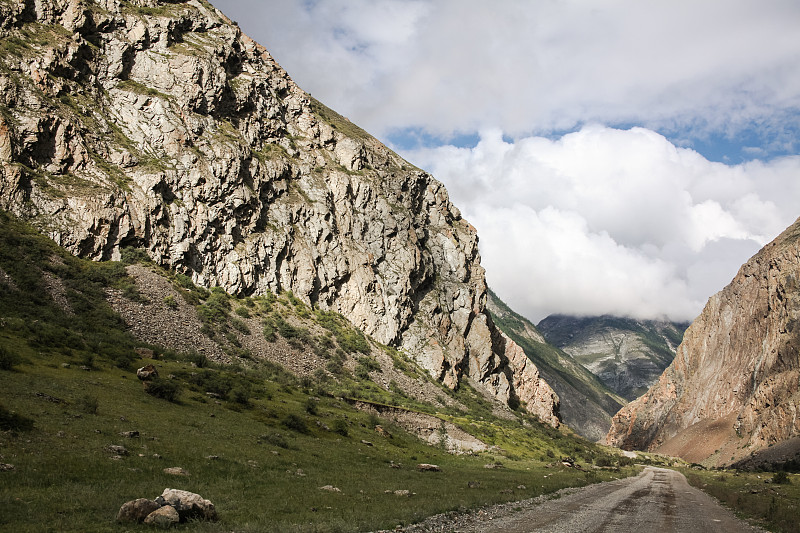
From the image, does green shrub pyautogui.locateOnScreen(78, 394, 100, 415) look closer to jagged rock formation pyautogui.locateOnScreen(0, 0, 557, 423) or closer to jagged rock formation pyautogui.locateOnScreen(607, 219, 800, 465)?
jagged rock formation pyautogui.locateOnScreen(0, 0, 557, 423)

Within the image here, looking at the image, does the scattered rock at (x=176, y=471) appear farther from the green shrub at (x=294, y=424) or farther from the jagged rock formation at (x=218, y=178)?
the jagged rock formation at (x=218, y=178)

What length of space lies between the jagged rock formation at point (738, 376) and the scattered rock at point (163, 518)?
129885mm

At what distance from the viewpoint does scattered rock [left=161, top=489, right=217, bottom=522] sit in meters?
15.4

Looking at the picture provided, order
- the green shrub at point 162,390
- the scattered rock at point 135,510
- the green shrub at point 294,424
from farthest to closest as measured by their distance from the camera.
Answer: the green shrub at point 294,424 → the green shrub at point 162,390 → the scattered rock at point 135,510

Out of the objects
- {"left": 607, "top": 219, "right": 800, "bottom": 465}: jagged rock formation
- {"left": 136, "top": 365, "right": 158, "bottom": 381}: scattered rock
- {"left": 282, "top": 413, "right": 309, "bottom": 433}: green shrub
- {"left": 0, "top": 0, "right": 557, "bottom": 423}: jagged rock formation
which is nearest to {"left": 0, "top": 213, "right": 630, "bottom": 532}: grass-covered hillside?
{"left": 282, "top": 413, "right": 309, "bottom": 433}: green shrub

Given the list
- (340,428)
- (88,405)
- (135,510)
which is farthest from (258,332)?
(135,510)

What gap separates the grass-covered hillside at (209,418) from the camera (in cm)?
1825

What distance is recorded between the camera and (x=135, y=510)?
14.6 meters

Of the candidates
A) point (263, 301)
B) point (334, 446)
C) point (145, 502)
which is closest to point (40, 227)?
point (263, 301)

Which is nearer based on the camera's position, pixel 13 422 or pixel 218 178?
pixel 13 422

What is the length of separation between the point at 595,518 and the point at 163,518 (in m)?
20.7

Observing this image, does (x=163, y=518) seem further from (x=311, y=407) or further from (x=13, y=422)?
(x=311, y=407)

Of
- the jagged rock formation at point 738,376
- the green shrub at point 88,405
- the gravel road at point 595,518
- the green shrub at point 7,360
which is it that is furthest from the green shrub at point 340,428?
the jagged rock formation at point 738,376

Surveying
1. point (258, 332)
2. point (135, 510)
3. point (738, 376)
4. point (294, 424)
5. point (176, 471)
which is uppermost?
Result: point (738, 376)
